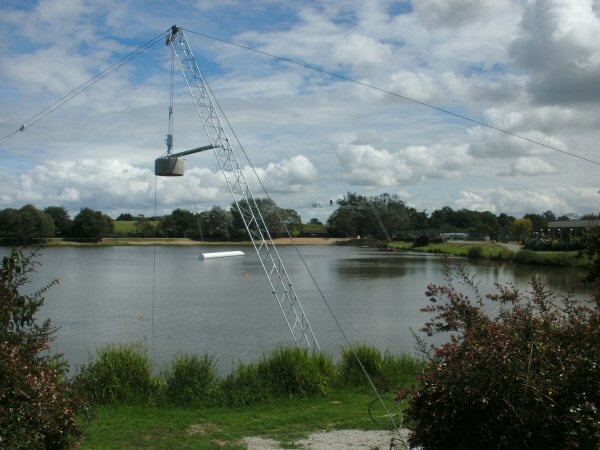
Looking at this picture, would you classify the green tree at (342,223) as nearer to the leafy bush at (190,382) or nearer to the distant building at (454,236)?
the distant building at (454,236)

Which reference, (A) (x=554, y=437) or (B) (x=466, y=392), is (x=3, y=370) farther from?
(A) (x=554, y=437)

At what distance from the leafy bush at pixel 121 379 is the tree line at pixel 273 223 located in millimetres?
48346

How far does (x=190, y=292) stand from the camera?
3659 centimetres

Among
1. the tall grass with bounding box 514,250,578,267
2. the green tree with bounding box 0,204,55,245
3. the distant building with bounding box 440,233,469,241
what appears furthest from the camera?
the distant building with bounding box 440,233,469,241

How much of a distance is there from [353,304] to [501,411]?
2639 centimetres

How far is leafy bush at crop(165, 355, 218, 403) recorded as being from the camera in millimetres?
10671

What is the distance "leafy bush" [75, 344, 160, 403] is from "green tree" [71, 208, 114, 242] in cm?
8502

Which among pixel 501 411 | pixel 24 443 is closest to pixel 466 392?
pixel 501 411

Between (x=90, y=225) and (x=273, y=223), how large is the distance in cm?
4502

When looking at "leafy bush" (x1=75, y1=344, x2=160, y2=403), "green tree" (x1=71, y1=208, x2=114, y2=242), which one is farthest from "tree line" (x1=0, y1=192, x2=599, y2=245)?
"leafy bush" (x1=75, y1=344, x2=160, y2=403)

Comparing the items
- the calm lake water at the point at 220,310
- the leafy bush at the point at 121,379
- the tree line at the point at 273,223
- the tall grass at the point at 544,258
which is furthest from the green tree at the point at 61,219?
the leafy bush at the point at 121,379

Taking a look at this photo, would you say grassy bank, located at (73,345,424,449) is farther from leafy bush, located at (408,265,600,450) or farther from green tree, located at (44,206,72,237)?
green tree, located at (44,206,72,237)

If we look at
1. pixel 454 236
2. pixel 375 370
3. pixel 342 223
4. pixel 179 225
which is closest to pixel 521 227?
pixel 454 236

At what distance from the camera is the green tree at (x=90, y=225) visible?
9419 cm
